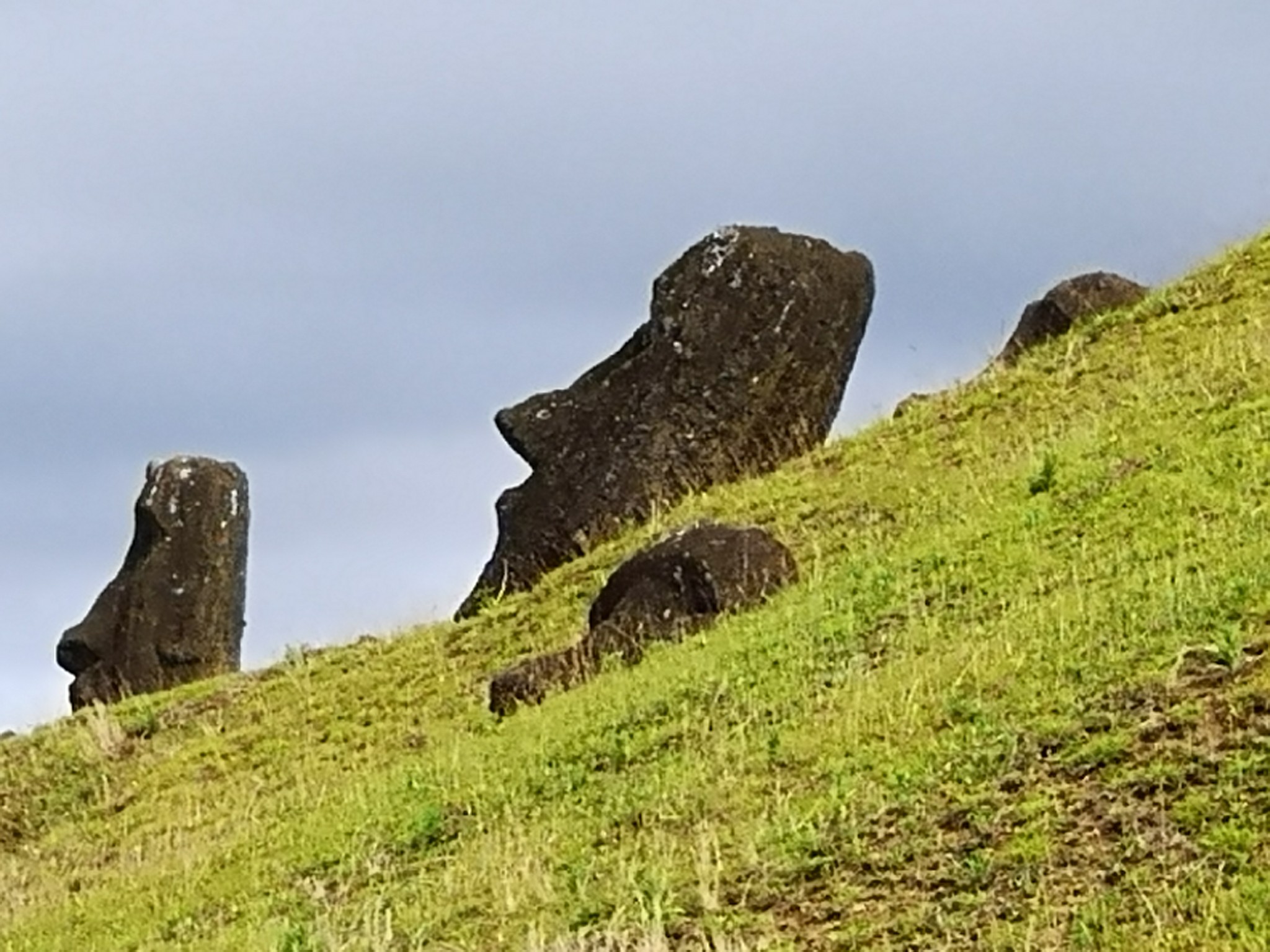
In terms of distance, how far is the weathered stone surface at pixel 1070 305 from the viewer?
923 inches

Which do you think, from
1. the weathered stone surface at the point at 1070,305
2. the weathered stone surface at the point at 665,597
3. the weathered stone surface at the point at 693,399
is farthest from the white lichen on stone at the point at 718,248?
the weathered stone surface at the point at 665,597

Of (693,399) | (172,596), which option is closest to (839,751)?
(693,399)

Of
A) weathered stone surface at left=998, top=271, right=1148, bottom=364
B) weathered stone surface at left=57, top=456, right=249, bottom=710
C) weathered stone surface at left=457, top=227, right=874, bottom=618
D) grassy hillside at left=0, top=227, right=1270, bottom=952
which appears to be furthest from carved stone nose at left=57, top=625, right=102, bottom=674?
weathered stone surface at left=998, top=271, right=1148, bottom=364

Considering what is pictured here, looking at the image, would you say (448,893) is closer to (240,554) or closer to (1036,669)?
(1036,669)

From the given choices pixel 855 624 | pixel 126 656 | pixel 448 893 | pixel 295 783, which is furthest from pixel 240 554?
pixel 448 893

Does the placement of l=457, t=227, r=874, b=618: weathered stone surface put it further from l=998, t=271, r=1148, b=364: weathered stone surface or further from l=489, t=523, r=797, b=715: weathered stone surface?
l=489, t=523, r=797, b=715: weathered stone surface

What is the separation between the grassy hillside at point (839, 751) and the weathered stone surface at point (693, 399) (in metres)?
1.54

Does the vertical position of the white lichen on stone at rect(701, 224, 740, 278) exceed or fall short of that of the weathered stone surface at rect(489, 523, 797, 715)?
it exceeds it

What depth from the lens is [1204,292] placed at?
858 inches

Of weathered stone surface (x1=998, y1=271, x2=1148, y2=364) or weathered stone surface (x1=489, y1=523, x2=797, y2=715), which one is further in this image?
weathered stone surface (x1=998, y1=271, x2=1148, y2=364)

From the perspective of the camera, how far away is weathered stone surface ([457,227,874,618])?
22.4 m

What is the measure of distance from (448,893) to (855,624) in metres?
4.44

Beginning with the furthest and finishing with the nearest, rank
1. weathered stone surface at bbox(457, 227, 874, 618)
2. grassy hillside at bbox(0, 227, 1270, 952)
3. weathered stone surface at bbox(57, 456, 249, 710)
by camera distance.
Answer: weathered stone surface at bbox(57, 456, 249, 710), weathered stone surface at bbox(457, 227, 874, 618), grassy hillside at bbox(0, 227, 1270, 952)

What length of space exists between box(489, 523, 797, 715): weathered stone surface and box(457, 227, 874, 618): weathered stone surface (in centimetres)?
595
